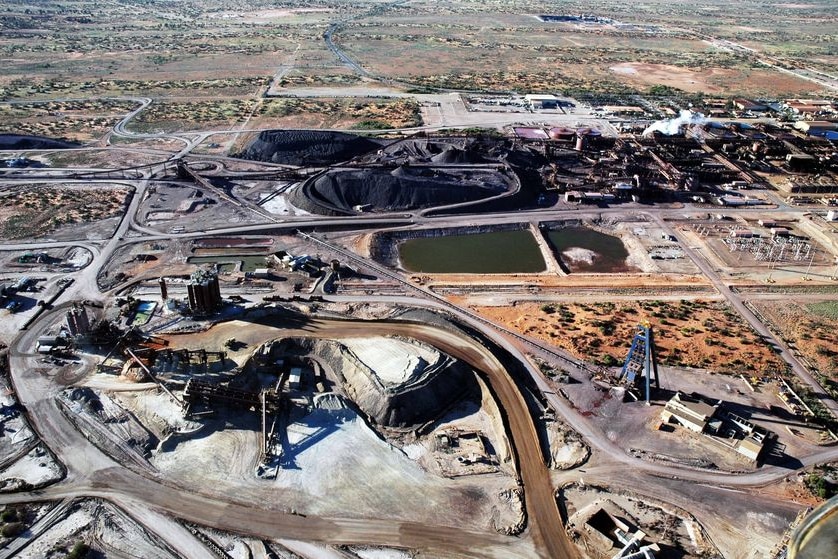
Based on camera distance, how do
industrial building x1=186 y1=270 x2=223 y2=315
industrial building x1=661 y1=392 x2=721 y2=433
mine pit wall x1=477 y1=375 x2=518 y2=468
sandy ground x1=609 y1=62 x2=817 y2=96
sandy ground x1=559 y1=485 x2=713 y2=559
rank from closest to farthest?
sandy ground x1=559 y1=485 x2=713 y2=559, mine pit wall x1=477 y1=375 x2=518 y2=468, industrial building x1=661 y1=392 x2=721 y2=433, industrial building x1=186 y1=270 x2=223 y2=315, sandy ground x1=609 y1=62 x2=817 y2=96

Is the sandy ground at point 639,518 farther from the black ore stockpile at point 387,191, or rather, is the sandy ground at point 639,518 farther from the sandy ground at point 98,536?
the black ore stockpile at point 387,191

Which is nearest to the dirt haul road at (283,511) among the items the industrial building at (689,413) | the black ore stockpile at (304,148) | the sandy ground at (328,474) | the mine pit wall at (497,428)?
the mine pit wall at (497,428)

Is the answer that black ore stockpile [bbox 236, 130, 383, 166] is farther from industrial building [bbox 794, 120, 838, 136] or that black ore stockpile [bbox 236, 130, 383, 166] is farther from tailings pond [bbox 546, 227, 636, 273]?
industrial building [bbox 794, 120, 838, 136]

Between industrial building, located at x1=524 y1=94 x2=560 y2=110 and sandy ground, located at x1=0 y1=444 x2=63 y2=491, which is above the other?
industrial building, located at x1=524 y1=94 x2=560 y2=110

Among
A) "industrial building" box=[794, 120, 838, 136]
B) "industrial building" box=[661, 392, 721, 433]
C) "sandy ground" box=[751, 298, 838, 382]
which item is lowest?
"sandy ground" box=[751, 298, 838, 382]

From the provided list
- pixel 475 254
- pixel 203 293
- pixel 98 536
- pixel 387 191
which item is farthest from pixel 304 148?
pixel 98 536

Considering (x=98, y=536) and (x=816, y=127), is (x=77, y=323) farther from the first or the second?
(x=816, y=127)

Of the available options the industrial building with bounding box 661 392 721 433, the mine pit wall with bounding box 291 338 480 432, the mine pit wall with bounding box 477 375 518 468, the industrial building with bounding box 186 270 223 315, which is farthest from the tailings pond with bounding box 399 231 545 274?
the industrial building with bounding box 661 392 721 433
